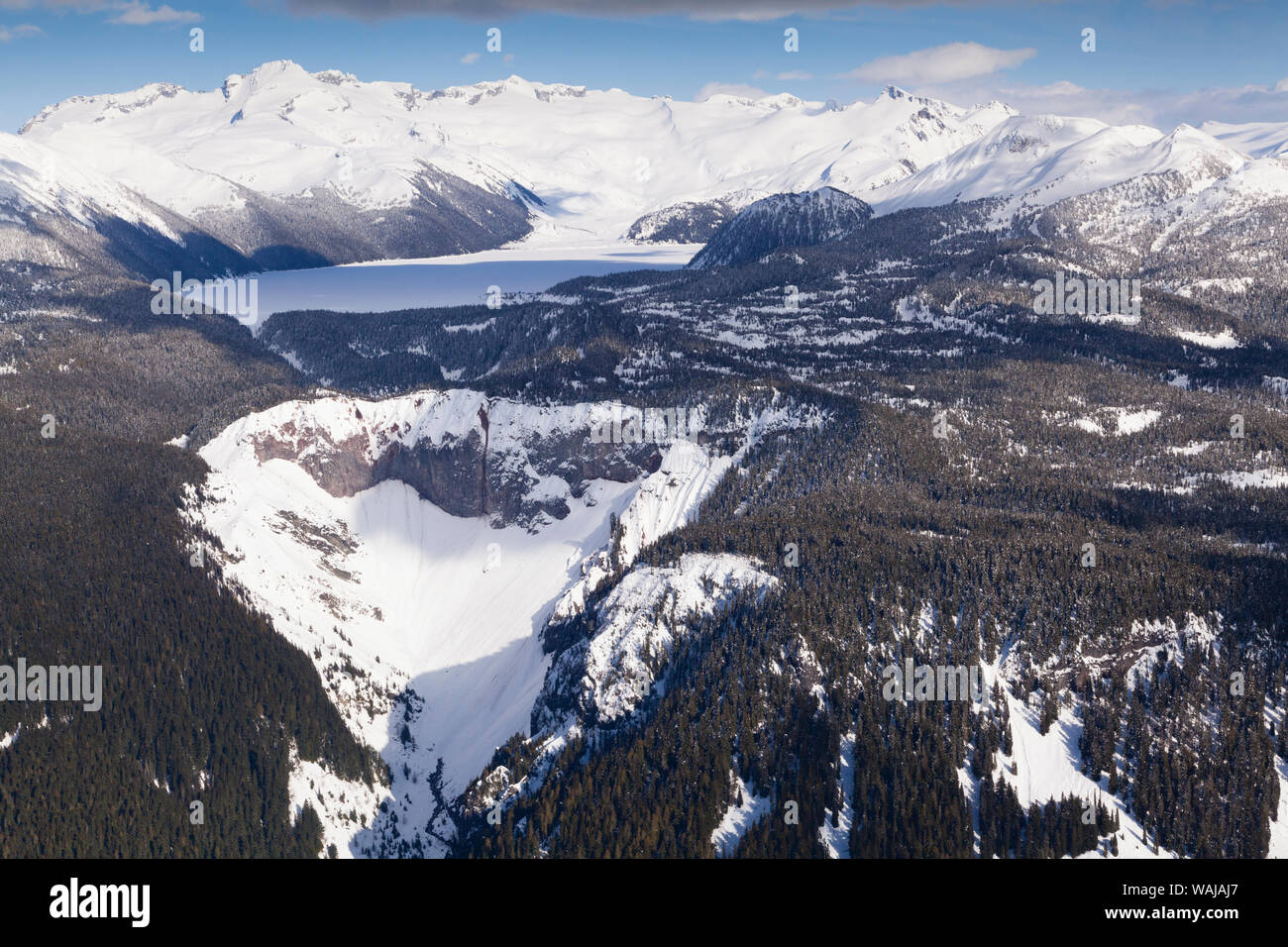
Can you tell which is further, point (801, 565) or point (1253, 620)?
point (801, 565)

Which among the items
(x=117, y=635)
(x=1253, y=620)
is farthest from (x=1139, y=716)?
(x=117, y=635)

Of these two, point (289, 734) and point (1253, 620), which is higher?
point (1253, 620)

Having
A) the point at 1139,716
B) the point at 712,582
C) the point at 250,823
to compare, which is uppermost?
the point at 712,582

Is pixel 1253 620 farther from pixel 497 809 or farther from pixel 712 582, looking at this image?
pixel 497 809
